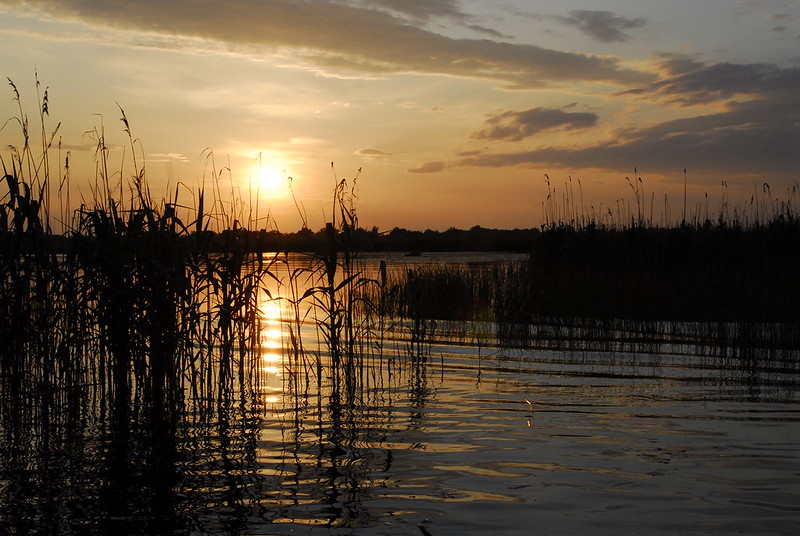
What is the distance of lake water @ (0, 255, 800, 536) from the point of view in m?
4.71

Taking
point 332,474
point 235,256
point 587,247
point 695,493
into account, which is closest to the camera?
point 695,493

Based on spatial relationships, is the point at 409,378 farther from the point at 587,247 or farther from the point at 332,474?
the point at 587,247

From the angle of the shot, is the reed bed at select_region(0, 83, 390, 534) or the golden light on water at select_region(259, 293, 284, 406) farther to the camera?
the golden light on water at select_region(259, 293, 284, 406)

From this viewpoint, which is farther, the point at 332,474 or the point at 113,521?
the point at 332,474

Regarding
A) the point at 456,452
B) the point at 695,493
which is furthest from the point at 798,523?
the point at 456,452

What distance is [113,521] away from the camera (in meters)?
4.68

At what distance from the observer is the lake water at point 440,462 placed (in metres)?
4.71

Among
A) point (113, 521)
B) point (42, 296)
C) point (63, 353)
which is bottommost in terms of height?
point (113, 521)

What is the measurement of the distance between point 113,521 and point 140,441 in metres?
2.02

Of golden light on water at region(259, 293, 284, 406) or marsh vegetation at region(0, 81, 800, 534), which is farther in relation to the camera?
golden light on water at region(259, 293, 284, 406)

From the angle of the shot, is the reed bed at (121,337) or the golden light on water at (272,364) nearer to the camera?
the reed bed at (121,337)

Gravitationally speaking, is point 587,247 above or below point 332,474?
above

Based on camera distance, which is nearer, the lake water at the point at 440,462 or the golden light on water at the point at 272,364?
the lake water at the point at 440,462

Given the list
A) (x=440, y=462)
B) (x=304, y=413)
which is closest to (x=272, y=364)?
(x=304, y=413)
